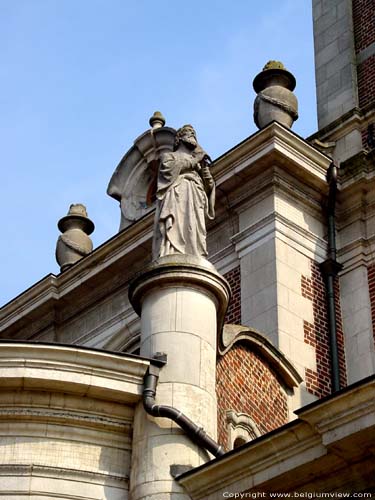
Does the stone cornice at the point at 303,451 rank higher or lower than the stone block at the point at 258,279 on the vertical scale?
lower

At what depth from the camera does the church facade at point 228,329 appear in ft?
35.9

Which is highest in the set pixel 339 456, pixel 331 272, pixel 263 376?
pixel 331 272

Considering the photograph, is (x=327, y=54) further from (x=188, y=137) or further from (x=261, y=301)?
(x=188, y=137)

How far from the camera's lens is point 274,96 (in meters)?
19.5

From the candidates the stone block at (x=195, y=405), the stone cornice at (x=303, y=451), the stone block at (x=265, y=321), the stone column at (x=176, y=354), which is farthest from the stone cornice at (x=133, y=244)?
the stone cornice at (x=303, y=451)

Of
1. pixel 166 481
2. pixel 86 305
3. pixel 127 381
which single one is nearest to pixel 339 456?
pixel 166 481

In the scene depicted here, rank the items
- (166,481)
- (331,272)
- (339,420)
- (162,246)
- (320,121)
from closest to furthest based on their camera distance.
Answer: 1. (339,420)
2. (166,481)
3. (162,246)
4. (331,272)
5. (320,121)

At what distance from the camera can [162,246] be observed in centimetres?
1326

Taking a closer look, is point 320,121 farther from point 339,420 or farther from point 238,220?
point 339,420

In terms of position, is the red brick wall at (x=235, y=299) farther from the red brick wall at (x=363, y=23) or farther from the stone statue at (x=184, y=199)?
the red brick wall at (x=363, y=23)

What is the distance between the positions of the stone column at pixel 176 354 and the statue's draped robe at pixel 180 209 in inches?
12.3

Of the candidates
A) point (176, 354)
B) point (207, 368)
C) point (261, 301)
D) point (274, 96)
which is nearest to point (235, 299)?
point (261, 301)

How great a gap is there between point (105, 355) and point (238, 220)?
22.4 ft

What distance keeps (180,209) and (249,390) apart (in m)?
2.35
